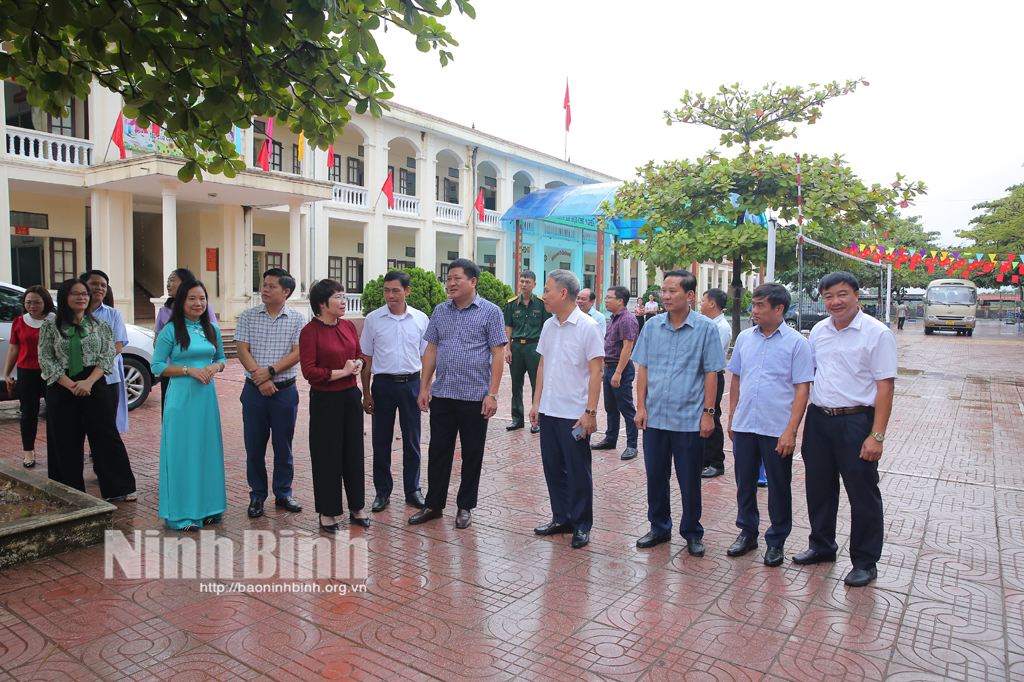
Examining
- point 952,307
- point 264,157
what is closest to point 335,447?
point 264,157

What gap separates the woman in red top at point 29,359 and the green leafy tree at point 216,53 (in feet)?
6.92

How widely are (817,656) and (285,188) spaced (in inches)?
630

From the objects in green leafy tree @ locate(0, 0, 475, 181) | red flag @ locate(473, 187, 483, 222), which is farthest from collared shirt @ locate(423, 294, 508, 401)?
red flag @ locate(473, 187, 483, 222)

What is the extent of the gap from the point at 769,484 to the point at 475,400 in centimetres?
191

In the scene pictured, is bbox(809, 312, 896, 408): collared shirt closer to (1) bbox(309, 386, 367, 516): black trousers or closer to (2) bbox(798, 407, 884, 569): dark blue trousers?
(2) bbox(798, 407, 884, 569): dark blue trousers

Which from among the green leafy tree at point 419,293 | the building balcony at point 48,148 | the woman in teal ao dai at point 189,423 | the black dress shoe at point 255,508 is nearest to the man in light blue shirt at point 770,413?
the black dress shoe at point 255,508

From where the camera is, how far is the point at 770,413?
13.7ft

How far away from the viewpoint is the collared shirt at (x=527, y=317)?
26.0 ft

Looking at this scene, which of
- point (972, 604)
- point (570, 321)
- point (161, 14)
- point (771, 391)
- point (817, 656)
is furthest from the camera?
point (570, 321)

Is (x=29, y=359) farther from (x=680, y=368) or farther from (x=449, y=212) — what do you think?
(x=449, y=212)

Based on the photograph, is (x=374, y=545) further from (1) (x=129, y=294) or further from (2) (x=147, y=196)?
(2) (x=147, y=196)

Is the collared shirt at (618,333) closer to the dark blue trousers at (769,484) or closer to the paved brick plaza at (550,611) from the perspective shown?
the paved brick plaza at (550,611)

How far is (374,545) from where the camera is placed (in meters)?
4.30

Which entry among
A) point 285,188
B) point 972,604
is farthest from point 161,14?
point 285,188
